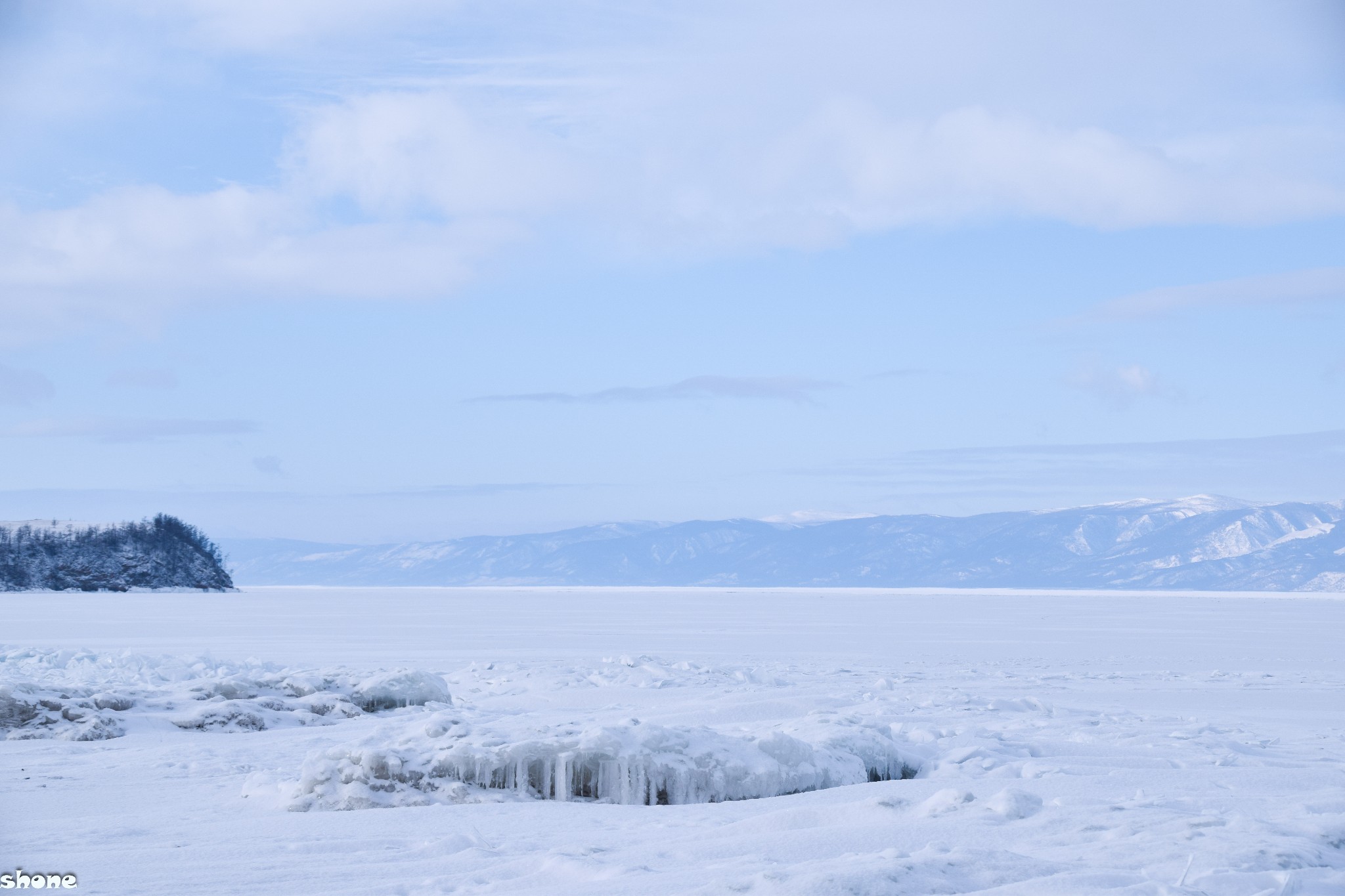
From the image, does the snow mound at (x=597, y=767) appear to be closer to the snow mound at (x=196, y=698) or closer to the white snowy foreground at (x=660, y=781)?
the white snowy foreground at (x=660, y=781)

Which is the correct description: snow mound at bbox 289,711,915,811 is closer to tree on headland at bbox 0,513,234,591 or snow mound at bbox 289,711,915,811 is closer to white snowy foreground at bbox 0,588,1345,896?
white snowy foreground at bbox 0,588,1345,896

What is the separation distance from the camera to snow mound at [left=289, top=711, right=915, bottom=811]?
7559mm

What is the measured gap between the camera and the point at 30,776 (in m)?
8.39

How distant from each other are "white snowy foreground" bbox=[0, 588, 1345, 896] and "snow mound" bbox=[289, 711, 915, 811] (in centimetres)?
2

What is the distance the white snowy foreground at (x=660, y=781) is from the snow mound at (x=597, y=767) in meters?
0.02

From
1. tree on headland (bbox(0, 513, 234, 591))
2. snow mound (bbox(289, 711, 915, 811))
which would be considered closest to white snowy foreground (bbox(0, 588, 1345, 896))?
snow mound (bbox(289, 711, 915, 811))

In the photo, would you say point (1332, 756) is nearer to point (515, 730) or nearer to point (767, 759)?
point (767, 759)

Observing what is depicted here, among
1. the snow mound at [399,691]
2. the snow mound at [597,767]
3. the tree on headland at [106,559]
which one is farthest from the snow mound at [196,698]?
the tree on headland at [106,559]

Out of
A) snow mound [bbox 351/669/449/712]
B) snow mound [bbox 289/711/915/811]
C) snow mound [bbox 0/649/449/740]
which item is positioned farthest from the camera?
snow mound [bbox 351/669/449/712]

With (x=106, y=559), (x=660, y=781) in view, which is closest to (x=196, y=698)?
(x=660, y=781)

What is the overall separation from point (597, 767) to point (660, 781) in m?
0.49

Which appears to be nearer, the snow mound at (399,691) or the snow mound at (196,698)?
the snow mound at (196,698)

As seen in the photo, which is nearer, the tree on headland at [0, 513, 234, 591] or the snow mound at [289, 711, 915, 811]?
the snow mound at [289, 711, 915, 811]

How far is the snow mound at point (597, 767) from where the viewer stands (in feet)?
24.8
